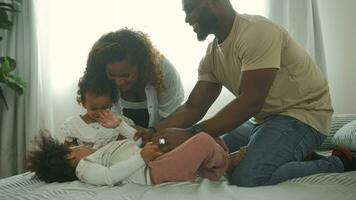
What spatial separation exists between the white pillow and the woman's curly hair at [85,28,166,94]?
917mm

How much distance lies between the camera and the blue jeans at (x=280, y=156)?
1.37 m

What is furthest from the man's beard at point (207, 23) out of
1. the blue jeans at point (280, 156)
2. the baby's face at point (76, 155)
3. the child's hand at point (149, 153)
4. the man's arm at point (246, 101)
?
the baby's face at point (76, 155)

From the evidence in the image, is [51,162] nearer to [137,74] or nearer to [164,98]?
[137,74]

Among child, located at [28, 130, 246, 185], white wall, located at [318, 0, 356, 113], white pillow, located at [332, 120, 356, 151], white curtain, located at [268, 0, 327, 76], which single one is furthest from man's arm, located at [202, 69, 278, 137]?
white wall, located at [318, 0, 356, 113]

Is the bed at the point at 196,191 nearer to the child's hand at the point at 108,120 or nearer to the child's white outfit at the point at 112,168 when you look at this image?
the child's white outfit at the point at 112,168

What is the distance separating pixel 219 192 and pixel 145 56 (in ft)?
2.63

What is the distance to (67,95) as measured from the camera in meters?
2.92

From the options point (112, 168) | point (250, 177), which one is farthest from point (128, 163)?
point (250, 177)

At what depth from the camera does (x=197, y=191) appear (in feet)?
3.80

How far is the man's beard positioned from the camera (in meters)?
1.57

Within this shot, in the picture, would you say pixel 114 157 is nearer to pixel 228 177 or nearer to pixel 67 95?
pixel 228 177

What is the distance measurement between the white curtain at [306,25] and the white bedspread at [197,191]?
1538mm

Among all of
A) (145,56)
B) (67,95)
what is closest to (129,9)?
(67,95)

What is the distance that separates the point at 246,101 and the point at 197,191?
402mm
